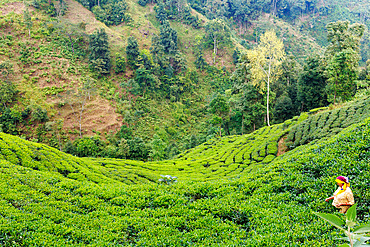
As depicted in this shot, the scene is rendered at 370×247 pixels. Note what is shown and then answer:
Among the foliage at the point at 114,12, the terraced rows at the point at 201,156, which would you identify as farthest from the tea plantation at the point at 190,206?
the foliage at the point at 114,12

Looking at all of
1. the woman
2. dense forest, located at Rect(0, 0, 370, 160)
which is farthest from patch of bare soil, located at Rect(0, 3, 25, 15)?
the woman

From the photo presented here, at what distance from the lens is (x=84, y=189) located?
22.4ft

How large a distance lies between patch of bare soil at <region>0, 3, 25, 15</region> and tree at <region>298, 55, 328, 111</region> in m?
48.4

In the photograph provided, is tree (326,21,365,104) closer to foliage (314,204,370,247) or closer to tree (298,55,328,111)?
tree (298,55,328,111)

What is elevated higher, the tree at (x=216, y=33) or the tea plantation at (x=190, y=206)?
the tree at (x=216, y=33)

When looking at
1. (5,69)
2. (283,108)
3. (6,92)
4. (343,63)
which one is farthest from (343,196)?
(5,69)

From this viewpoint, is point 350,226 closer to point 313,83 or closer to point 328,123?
point 328,123

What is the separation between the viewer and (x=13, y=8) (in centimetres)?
3800

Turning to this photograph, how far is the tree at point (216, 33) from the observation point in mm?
48031

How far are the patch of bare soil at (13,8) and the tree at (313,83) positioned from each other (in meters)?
48.4

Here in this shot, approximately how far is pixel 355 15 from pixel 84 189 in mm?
93495

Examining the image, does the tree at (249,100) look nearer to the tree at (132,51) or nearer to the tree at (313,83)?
the tree at (313,83)

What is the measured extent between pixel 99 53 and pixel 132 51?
573 cm

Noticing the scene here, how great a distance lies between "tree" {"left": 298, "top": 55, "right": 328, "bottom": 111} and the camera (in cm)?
2455
